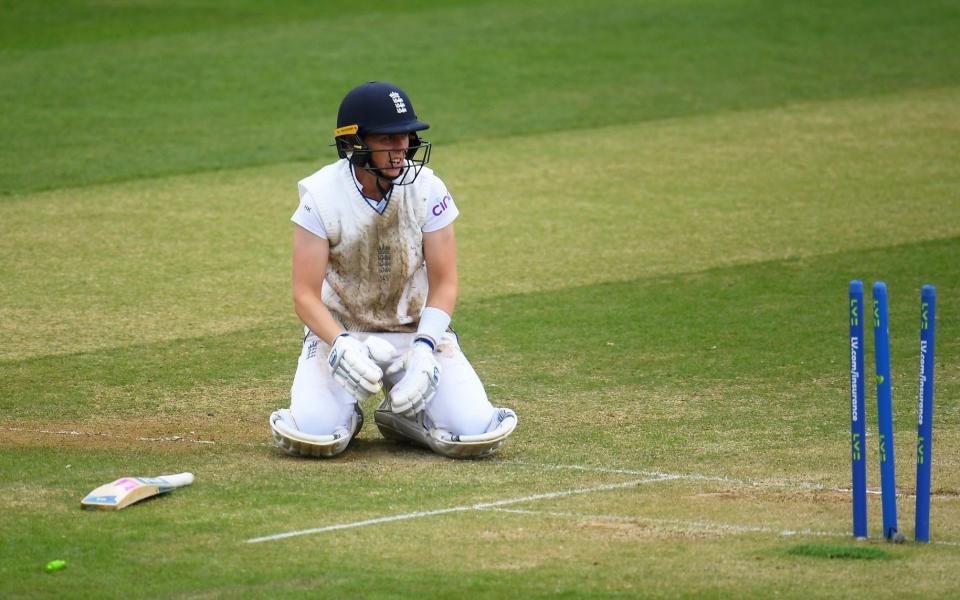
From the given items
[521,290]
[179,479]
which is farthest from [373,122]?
[521,290]

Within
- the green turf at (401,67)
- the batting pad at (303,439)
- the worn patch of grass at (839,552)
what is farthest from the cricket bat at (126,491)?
the green turf at (401,67)

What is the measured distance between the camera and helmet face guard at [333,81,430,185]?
702 centimetres

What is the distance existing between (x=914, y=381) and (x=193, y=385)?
13.8ft

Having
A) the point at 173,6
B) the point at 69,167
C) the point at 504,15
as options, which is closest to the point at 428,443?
the point at 69,167

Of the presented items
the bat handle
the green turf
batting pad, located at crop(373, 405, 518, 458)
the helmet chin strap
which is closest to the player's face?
the helmet chin strap

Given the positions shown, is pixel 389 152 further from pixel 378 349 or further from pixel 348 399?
pixel 348 399

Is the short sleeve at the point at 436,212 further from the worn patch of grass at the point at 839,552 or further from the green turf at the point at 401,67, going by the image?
the green turf at the point at 401,67

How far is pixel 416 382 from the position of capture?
6859 mm

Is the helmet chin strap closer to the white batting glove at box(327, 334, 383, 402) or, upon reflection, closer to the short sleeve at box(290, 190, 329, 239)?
the short sleeve at box(290, 190, 329, 239)

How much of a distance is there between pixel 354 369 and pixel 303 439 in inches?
17.0

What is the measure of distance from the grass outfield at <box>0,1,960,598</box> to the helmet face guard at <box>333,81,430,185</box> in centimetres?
143

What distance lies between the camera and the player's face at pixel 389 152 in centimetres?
705

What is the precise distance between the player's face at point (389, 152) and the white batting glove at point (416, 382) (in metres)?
0.86

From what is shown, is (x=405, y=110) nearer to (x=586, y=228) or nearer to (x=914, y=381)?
(x=914, y=381)
